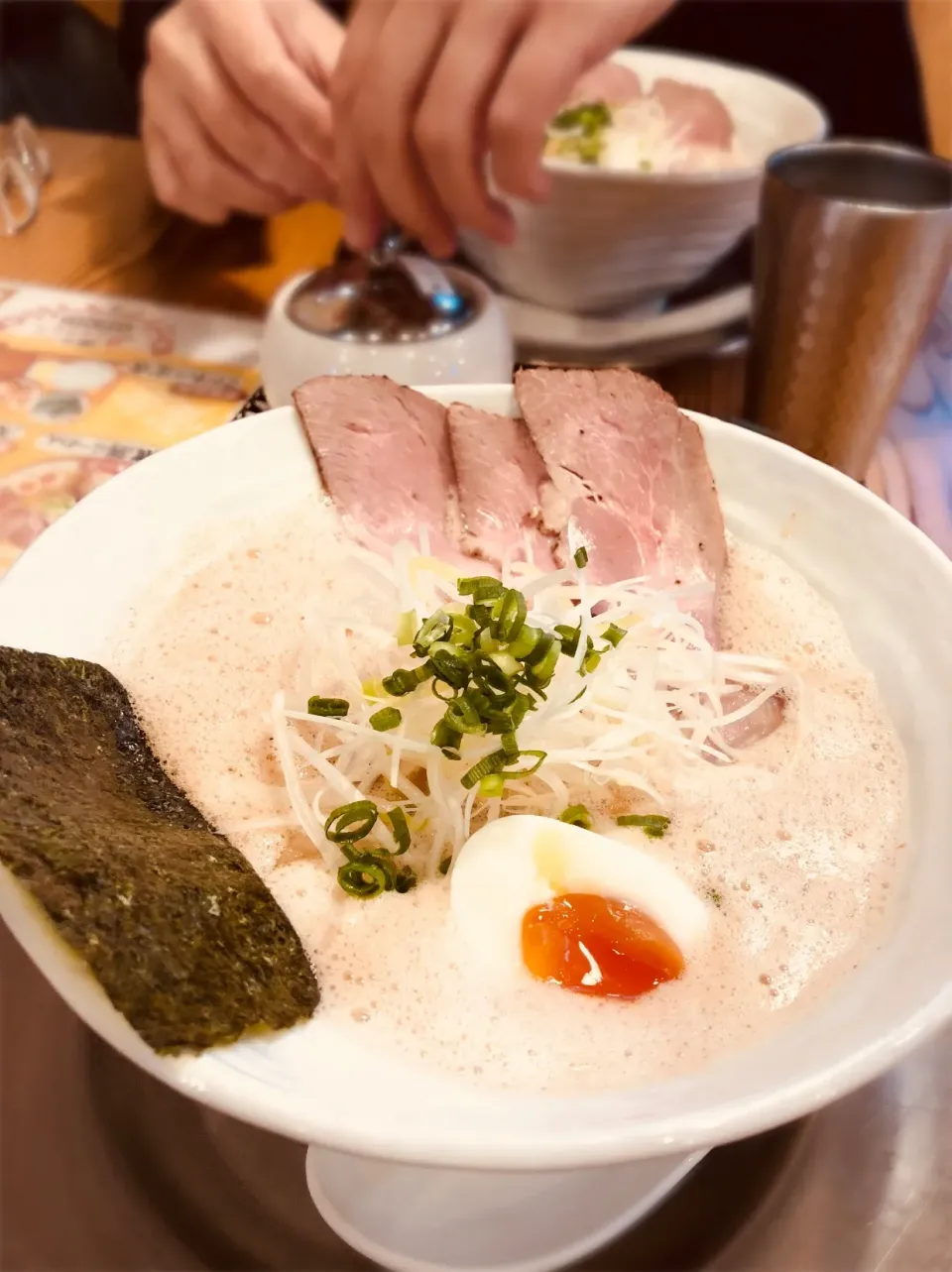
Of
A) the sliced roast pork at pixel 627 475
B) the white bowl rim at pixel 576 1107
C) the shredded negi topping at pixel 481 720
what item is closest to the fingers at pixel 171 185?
the sliced roast pork at pixel 627 475

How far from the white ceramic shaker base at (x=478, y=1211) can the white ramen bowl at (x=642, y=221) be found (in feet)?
4.60

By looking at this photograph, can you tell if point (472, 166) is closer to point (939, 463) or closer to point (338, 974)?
point (939, 463)

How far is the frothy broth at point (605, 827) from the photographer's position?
0.74 meters

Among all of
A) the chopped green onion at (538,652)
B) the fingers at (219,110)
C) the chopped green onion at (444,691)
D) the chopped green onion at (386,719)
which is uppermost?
the fingers at (219,110)

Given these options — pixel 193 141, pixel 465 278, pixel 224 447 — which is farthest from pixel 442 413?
pixel 193 141

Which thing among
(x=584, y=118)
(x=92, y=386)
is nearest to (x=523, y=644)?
(x=92, y=386)

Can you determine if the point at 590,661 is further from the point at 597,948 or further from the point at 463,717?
the point at 597,948

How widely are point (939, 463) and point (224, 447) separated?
1.15m

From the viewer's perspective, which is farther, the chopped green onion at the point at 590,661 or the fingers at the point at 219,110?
the fingers at the point at 219,110

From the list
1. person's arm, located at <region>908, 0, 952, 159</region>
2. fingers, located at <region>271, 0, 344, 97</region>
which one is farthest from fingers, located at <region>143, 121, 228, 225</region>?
person's arm, located at <region>908, 0, 952, 159</region>

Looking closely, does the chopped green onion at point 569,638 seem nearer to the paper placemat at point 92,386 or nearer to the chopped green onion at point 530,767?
the chopped green onion at point 530,767

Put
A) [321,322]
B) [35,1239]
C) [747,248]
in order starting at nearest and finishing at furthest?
[35,1239]
[321,322]
[747,248]

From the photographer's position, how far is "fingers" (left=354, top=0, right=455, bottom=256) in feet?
4.87

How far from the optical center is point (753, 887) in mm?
854
